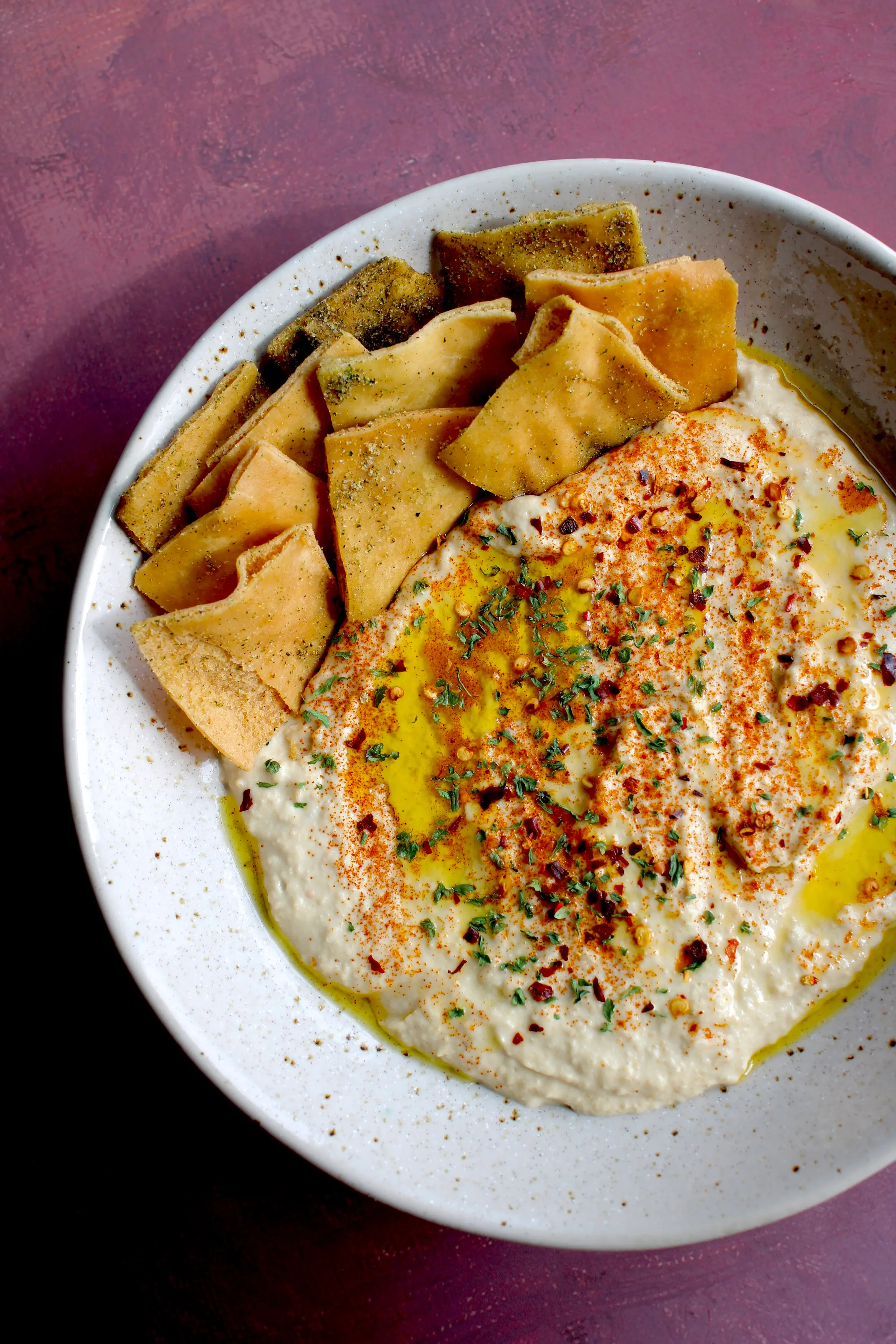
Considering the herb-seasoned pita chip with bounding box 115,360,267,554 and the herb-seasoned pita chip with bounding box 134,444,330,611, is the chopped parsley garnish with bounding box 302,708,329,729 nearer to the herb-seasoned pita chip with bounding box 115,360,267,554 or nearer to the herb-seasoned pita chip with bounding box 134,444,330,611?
the herb-seasoned pita chip with bounding box 134,444,330,611

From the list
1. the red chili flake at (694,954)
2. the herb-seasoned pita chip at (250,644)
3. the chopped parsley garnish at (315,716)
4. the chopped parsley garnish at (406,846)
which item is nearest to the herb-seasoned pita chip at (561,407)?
the herb-seasoned pita chip at (250,644)

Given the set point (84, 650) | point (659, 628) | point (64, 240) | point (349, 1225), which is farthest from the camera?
point (64, 240)

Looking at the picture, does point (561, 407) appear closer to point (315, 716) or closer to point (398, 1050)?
point (315, 716)

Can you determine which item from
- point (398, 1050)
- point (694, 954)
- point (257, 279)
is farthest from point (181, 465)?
point (694, 954)

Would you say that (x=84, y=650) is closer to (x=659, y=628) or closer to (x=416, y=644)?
(x=416, y=644)

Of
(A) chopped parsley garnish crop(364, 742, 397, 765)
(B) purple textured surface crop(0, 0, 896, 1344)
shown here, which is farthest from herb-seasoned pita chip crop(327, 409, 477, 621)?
(B) purple textured surface crop(0, 0, 896, 1344)

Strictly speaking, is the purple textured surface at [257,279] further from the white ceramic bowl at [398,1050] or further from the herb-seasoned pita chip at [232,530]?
the herb-seasoned pita chip at [232,530]

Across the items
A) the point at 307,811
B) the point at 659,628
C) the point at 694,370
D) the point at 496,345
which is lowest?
the point at 307,811

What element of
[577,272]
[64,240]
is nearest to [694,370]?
[577,272]
